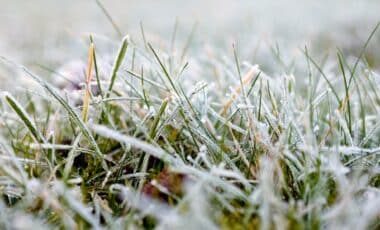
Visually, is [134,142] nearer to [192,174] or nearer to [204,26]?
[192,174]

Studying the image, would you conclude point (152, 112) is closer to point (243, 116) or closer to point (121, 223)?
point (243, 116)

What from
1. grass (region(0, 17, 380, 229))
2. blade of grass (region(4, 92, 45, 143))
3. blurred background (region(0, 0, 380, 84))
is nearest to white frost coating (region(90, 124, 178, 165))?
grass (region(0, 17, 380, 229))

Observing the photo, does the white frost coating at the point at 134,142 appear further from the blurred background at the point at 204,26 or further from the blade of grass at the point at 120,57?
the blurred background at the point at 204,26

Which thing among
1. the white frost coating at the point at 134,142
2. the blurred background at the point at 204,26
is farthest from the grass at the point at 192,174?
the blurred background at the point at 204,26

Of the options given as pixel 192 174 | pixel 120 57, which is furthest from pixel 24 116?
pixel 192 174

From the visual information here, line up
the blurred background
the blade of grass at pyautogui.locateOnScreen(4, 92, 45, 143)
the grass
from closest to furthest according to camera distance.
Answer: the grass
the blade of grass at pyautogui.locateOnScreen(4, 92, 45, 143)
the blurred background

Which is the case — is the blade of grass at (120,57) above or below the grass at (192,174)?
above

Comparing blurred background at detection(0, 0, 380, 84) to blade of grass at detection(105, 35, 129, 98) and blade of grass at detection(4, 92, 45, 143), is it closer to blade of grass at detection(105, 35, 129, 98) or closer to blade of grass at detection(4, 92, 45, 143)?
blade of grass at detection(105, 35, 129, 98)

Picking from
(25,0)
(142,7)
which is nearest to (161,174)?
(142,7)
